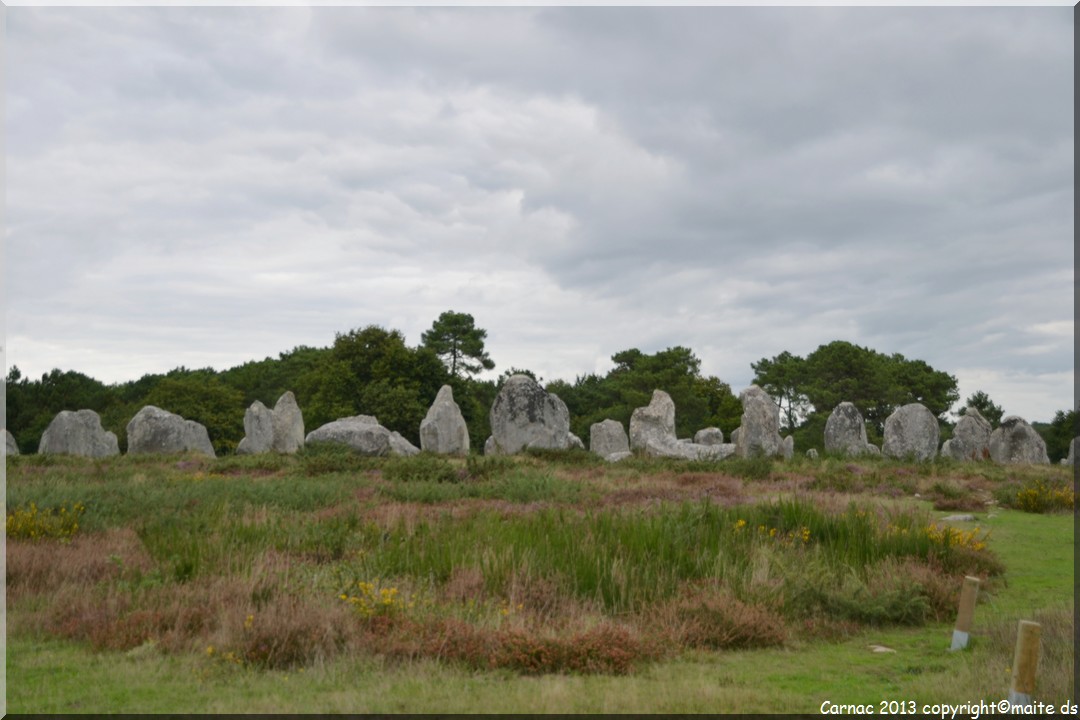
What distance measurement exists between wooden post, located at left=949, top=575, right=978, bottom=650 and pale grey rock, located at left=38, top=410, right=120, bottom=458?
38.3m

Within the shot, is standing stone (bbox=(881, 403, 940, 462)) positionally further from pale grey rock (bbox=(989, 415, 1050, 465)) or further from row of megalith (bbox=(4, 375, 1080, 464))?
pale grey rock (bbox=(989, 415, 1050, 465))

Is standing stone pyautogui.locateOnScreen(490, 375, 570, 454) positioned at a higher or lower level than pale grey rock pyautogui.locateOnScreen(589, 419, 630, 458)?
higher

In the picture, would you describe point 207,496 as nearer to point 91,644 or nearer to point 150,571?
point 150,571

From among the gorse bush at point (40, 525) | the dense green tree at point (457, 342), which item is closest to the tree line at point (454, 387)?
the dense green tree at point (457, 342)

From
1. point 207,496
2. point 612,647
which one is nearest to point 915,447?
point 207,496

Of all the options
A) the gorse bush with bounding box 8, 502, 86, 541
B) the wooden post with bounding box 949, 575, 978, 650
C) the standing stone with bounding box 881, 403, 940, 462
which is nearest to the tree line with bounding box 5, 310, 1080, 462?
the standing stone with bounding box 881, 403, 940, 462

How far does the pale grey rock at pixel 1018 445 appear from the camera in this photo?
3900 centimetres

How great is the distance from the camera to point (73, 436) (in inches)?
1510

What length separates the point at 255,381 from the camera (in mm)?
73062

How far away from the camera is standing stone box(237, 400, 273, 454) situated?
136 feet

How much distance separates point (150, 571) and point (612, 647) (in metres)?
5.58

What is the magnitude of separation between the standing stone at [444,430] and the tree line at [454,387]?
11.8 m

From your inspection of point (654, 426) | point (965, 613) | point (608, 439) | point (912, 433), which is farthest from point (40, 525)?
point (912, 433)

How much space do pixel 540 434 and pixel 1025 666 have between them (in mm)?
29734
